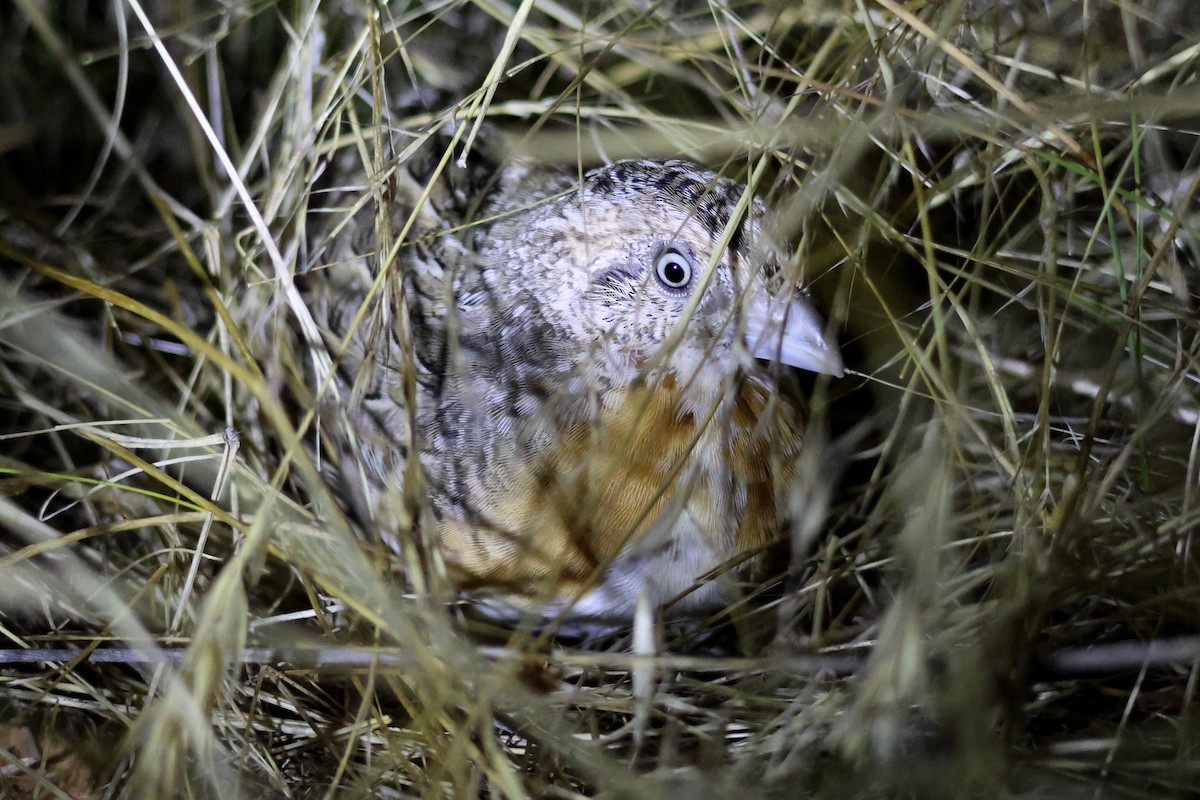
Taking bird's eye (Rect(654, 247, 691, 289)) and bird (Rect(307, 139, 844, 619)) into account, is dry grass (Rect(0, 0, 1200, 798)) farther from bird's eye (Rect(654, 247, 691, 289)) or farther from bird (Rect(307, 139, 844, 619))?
bird's eye (Rect(654, 247, 691, 289))

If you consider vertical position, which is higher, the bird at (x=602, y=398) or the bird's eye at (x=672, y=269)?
the bird's eye at (x=672, y=269)

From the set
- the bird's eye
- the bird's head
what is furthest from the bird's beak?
the bird's eye

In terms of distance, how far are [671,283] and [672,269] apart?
29 mm

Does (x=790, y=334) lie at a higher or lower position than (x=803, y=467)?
higher

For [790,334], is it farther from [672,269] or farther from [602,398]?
[602,398]

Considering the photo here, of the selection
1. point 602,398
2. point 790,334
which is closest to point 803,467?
point 790,334

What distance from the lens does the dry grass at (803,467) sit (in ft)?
5.08

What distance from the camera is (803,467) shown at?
189 centimetres

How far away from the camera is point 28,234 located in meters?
2.54

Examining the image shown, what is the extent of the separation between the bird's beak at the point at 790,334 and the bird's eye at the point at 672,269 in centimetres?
13

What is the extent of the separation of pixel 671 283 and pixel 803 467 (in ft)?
1.57

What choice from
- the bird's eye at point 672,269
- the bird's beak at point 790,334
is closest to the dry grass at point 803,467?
the bird's beak at point 790,334

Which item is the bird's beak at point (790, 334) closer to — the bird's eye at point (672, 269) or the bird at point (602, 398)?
the bird at point (602, 398)

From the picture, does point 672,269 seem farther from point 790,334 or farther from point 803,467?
point 803,467
